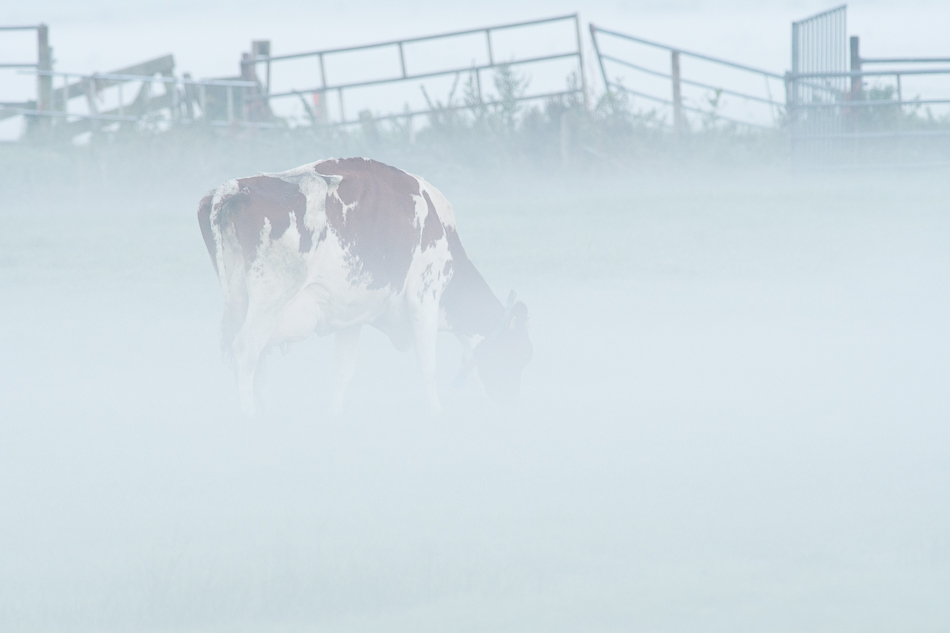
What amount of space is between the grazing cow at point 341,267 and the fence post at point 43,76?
557 inches

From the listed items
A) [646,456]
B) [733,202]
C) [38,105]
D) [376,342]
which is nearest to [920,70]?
[733,202]

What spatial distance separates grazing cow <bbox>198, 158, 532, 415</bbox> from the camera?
5.79 meters

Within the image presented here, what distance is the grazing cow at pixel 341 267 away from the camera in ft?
19.0

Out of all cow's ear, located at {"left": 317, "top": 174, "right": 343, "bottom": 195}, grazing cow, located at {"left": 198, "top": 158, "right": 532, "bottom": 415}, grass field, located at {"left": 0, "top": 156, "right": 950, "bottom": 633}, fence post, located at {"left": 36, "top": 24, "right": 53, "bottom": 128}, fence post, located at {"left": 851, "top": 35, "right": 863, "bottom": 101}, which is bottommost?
grass field, located at {"left": 0, "top": 156, "right": 950, "bottom": 633}

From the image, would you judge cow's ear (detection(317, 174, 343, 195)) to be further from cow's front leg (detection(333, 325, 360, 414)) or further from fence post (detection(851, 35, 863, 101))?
fence post (detection(851, 35, 863, 101))

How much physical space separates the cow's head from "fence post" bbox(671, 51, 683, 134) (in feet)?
37.3

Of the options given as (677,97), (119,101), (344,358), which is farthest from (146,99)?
(344,358)

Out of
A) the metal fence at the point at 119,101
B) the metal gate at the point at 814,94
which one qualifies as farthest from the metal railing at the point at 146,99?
the metal gate at the point at 814,94

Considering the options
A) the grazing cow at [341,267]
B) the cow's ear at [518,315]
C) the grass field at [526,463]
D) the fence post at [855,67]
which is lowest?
the grass field at [526,463]

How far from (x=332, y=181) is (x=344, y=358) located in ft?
4.41

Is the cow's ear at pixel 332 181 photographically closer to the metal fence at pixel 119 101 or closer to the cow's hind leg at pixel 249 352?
the cow's hind leg at pixel 249 352

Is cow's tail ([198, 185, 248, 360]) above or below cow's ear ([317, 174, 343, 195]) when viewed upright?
below

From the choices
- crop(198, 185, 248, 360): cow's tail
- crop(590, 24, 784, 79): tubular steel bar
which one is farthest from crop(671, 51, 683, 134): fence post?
crop(198, 185, 248, 360): cow's tail

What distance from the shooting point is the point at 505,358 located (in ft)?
22.9
